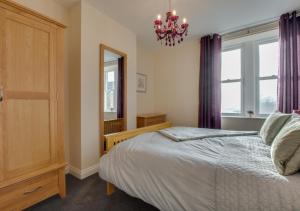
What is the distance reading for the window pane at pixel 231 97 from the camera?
136 inches

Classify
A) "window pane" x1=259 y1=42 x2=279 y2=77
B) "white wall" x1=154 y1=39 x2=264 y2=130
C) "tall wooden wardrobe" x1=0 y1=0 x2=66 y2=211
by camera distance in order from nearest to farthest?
"tall wooden wardrobe" x1=0 y1=0 x2=66 y2=211
"window pane" x1=259 y1=42 x2=279 y2=77
"white wall" x1=154 y1=39 x2=264 y2=130

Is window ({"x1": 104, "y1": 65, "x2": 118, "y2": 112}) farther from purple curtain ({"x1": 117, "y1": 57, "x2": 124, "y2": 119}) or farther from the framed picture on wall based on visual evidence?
the framed picture on wall

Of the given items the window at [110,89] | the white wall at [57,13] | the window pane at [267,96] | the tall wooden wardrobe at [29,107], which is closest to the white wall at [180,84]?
the window pane at [267,96]

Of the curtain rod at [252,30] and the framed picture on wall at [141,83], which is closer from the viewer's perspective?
the curtain rod at [252,30]

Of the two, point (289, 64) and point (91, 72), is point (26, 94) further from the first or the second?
point (289, 64)

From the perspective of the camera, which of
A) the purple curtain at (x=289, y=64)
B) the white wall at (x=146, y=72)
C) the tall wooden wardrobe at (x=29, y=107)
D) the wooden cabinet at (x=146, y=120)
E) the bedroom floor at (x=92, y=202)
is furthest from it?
the white wall at (x=146, y=72)

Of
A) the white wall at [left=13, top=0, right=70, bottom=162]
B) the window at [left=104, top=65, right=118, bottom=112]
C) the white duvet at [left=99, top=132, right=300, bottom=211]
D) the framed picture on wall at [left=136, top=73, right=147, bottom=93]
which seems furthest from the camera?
the framed picture on wall at [left=136, top=73, right=147, bottom=93]

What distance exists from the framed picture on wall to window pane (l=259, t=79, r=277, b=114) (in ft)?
8.15

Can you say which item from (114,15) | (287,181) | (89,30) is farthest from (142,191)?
(114,15)

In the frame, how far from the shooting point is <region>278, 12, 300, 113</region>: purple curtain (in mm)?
2646

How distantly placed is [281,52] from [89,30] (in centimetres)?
316

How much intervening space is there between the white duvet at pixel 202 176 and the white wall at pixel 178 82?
2.13m

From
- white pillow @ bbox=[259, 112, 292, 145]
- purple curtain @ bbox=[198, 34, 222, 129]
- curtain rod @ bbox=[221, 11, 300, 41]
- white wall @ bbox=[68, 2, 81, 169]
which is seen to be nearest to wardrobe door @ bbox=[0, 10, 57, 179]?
white wall @ bbox=[68, 2, 81, 169]

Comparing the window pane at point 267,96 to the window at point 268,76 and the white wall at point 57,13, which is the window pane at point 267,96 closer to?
the window at point 268,76
